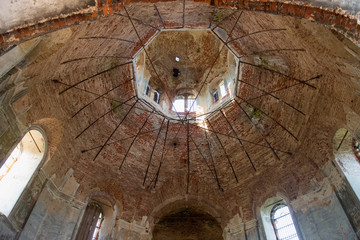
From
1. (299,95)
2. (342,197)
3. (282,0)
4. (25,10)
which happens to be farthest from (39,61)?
(342,197)

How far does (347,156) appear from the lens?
9.05m

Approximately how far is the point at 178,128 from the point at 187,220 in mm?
3946

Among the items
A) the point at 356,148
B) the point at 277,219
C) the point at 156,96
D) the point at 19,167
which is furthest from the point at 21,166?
the point at 356,148

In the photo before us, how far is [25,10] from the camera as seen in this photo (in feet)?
15.1

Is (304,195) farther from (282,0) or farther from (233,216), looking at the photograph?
(282,0)

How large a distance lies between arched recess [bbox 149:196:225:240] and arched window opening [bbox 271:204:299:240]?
1895 mm

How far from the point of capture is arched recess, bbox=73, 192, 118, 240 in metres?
9.64

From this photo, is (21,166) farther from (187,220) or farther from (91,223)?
(187,220)

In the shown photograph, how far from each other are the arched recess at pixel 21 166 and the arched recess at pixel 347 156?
8939 millimetres

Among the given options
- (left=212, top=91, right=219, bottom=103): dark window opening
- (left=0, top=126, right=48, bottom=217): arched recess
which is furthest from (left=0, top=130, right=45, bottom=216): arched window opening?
(left=212, top=91, right=219, bottom=103): dark window opening

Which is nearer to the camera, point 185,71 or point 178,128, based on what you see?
point 178,128

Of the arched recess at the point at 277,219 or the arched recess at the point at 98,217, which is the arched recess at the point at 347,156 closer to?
the arched recess at the point at 277,219

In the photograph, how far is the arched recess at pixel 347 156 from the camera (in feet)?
28.0

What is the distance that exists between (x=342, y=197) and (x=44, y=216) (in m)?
8.47
